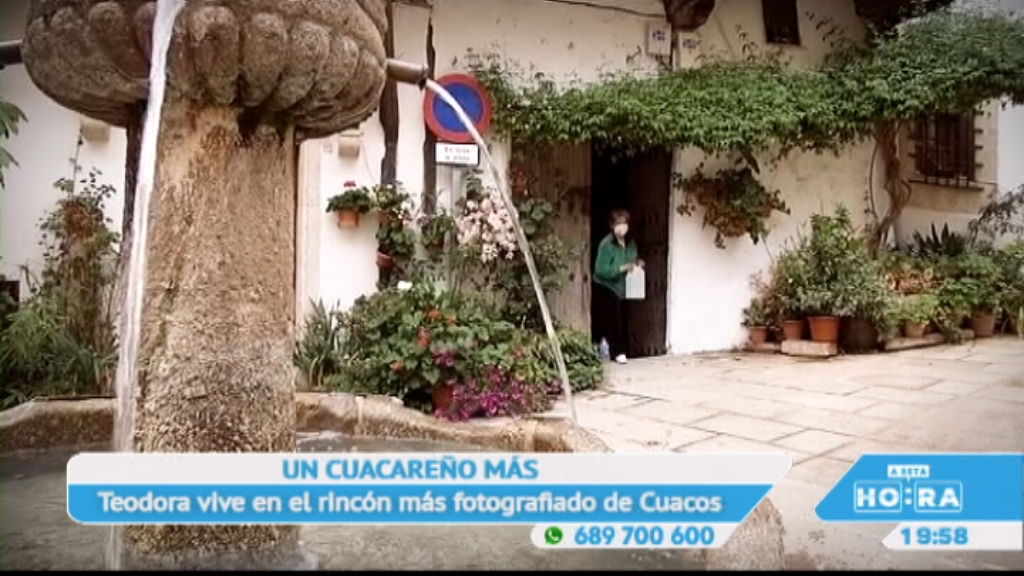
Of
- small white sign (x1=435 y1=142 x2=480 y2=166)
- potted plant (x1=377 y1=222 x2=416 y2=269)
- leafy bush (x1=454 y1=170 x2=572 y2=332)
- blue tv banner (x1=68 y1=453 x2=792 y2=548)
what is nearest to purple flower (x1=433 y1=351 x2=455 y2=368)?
leafy bush (x1=454 y1=170 x2=572 y2=332)

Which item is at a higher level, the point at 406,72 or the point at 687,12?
the point at 687,12

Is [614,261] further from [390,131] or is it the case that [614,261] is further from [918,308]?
[918,308]

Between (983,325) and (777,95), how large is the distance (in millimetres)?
2841

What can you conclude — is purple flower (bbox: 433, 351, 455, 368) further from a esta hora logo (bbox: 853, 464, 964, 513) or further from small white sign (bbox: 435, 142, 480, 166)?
a esta hora logo (bbox: 853, 464, 964, 513)

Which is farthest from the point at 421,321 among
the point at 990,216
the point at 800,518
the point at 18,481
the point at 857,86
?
the point at 990,216

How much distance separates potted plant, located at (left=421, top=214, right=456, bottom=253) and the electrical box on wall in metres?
2.39

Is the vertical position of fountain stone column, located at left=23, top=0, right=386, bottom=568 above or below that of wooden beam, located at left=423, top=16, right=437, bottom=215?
below

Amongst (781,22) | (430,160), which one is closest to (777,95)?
(781,22)

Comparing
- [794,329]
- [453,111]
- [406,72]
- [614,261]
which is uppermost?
[453,111]

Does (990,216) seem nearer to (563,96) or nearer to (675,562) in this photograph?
(563,96)

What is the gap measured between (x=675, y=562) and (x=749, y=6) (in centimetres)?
647

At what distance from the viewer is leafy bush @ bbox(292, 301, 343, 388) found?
501 cm

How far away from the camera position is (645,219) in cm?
712

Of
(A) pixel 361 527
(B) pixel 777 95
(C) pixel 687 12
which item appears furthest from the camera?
(C) pixel 687 12
